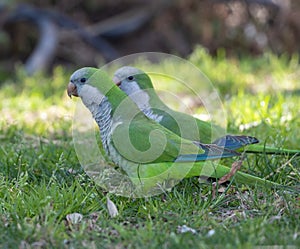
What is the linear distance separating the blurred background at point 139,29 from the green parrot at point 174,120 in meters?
4.93

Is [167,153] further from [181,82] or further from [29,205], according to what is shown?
[181,82]

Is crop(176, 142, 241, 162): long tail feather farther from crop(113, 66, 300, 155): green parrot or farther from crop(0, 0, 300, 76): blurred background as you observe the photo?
crop(0, 0, 300, 76): blurred background

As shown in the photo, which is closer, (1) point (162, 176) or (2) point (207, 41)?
(1) point (162, 176)

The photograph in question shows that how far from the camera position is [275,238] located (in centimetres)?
273

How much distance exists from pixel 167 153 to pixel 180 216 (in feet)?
1.56

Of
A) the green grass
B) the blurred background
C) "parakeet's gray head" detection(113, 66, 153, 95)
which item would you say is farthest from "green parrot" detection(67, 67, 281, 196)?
the blurred background

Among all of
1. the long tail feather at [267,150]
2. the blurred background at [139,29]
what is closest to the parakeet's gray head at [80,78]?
the long tail feather at [267,150]

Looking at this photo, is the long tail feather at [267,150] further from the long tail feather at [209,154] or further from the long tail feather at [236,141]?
the long tail feather at [209,154]

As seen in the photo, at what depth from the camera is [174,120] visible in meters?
4.01

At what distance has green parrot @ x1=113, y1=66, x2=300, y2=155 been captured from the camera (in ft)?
12.3

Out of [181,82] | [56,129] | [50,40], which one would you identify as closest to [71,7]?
[50,40]

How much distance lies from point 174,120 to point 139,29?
696cm

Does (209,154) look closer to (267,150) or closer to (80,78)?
(267,150)

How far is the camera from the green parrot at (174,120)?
376 centimetres
